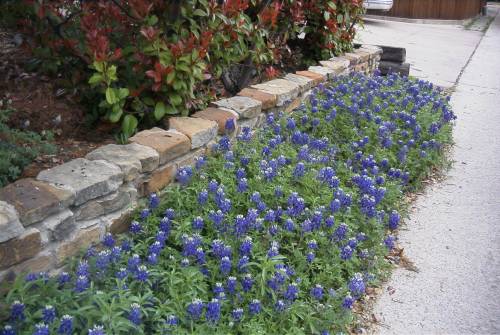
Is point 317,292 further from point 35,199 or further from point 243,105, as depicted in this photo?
point 243,105

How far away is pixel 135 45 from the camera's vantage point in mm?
3717

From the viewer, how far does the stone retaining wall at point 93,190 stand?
239cm

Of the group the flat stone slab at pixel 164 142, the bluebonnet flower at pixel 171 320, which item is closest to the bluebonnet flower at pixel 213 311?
the bluebonnet flower at pixel 171 320

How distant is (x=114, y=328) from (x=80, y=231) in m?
0.75

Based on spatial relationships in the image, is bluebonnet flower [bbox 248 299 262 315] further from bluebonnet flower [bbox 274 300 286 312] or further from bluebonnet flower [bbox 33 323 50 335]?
bluebonnet flower [bbox 33 323 50 335]

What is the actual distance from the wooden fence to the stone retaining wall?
17299 mm

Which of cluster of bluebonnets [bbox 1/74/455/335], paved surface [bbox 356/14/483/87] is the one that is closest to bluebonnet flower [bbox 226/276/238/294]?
cluster of bluebonnets [bbox 1/74/455/335]

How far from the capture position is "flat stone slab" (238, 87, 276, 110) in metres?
4.40

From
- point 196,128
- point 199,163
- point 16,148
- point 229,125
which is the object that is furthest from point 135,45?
point 16,148

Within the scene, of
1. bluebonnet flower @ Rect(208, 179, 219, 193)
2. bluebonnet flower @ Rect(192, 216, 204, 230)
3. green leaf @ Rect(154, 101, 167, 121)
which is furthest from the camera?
green leaf @ Rect(154, 101, 167, 121)

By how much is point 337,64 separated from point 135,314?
4507mm

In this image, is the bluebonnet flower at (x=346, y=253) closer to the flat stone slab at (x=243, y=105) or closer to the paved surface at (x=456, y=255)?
the paved surface at (x=456, y=255)

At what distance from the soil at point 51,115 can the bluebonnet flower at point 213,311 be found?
4.57ft

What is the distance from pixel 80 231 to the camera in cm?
269
